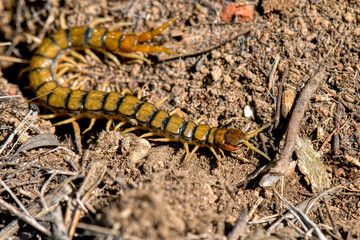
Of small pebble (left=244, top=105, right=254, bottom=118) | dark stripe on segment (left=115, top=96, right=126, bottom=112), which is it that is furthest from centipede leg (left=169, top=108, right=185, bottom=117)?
small pebble (left=244, top=105, right=254, bottom=118)

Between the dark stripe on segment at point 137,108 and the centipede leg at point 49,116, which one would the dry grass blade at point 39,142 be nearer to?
the centipede leg at point 49,116

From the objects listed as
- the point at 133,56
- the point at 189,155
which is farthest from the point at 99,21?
the point at 189,155

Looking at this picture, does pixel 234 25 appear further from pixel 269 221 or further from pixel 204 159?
pixel 269 221

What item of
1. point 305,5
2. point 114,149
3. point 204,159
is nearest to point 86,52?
point 114,149

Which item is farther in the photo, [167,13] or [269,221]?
[167,13]

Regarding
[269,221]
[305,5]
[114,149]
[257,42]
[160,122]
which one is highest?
[305,5]

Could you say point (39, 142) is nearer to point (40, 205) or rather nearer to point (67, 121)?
point (67, 121)
